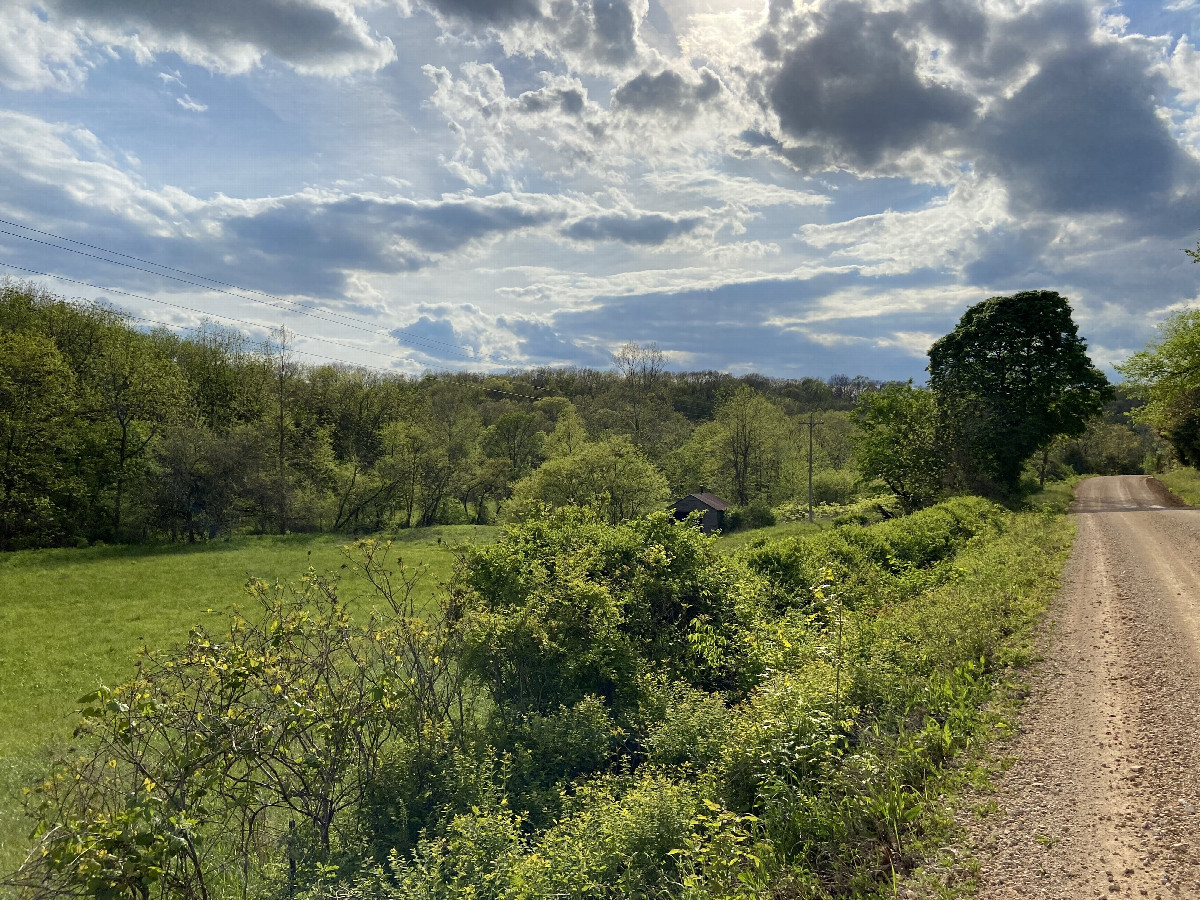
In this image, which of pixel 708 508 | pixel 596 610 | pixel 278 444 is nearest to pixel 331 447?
pixel 278 444

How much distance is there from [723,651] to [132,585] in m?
28.7

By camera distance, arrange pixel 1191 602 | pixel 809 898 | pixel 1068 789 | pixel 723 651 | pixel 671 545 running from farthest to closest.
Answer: pixel 671 545, pixel 723 651, pixel 1191 602, pixel 1068 789, pixel 809 898

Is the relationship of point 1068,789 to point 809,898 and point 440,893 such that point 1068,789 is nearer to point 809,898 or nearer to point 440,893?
point 809,898

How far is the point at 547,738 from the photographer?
10.3m

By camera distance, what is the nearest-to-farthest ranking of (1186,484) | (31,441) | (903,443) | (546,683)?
(546,683), (31,441), (903,443), (1186,484)

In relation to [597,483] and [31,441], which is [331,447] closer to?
[31,441]

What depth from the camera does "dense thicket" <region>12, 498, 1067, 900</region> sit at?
6.04 meters

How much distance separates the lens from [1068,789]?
5.96 metres

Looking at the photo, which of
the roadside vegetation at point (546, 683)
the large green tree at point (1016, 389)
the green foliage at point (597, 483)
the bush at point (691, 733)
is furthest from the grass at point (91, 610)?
the large green tree at point (1016, 389)

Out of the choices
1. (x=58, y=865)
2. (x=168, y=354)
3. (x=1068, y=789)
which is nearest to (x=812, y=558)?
(x=1068, y=789)

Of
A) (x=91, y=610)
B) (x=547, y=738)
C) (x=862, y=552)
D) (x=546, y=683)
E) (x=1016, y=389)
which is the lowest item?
(x=91, y=610)

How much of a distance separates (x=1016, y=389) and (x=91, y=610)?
144ft

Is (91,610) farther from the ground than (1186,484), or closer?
closer

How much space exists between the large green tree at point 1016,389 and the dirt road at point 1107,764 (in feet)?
71.0
